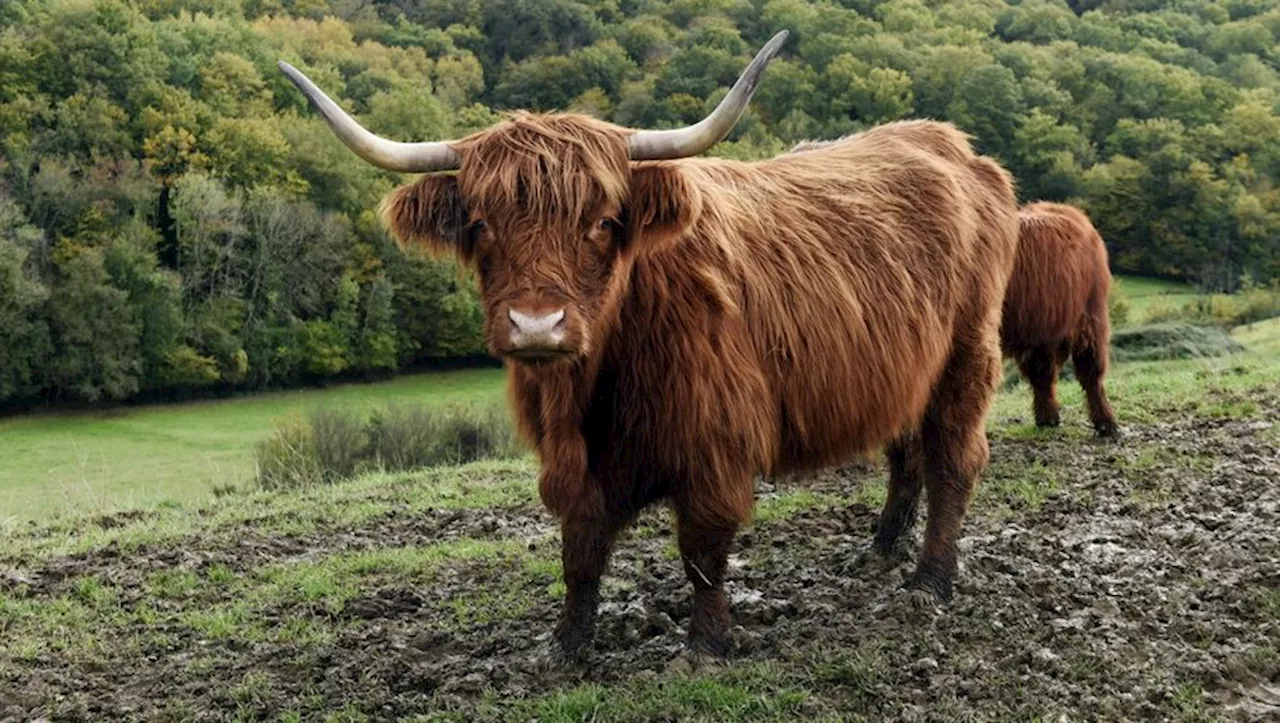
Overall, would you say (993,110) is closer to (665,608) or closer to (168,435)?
(168,435)

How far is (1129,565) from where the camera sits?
5195 millimetres

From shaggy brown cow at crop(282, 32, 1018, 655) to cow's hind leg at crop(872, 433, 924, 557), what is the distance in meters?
0.37

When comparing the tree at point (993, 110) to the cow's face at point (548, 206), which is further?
the tree at point (993, 110)

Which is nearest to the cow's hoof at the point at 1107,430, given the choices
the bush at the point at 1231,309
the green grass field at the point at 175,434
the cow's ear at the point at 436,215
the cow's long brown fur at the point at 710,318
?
the green grass field at the point at 175,434

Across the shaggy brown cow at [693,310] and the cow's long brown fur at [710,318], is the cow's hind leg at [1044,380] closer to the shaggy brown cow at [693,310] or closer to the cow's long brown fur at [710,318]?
the cow's long brown fur at [710,318]

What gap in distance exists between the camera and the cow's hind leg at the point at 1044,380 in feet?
31.2

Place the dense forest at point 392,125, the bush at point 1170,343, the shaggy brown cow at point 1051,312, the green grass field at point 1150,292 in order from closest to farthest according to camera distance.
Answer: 1. the shaggy brown cow at point 1051,312
2. the bush at point 1170,343
3. the green grass field at point 1150,292
4. the dense forest at point 392,125

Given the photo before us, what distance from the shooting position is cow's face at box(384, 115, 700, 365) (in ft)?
12.2

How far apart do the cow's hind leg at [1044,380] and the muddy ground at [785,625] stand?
2.40 m

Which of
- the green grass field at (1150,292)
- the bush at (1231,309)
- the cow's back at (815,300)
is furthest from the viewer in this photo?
the green grass field at (1150,292)

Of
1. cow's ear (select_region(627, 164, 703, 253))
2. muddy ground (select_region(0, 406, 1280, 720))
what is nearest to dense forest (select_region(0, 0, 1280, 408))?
muddy ground (select_region(0, 406, 1280, 720))

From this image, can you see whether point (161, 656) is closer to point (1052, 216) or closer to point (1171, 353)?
point (1052, 216)

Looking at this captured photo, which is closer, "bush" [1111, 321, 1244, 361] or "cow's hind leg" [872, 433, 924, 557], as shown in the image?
"cow's hind leg" [872, 433, 924, 557]

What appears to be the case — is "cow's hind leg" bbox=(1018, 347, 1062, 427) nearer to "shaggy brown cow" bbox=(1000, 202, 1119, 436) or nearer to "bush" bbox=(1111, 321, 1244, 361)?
"shaggy brown cow" bbox=(1000, 202, 1119, 436)
